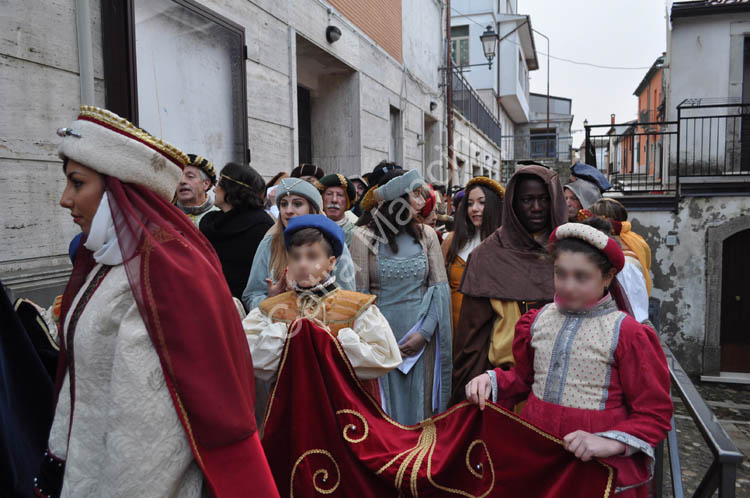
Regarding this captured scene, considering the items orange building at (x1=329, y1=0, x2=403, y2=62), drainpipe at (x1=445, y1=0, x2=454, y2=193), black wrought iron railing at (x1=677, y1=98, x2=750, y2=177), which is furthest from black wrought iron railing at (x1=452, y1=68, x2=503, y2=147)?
black wrought iron railing at (x1=677, y1=98, x2=750, y2=177)

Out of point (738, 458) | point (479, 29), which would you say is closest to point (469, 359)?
point (738, 458)

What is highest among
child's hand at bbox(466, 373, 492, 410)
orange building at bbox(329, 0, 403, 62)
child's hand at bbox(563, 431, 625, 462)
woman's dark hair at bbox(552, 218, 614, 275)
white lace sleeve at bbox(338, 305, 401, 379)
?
orange building at bbox(329, 0, 403, 62)

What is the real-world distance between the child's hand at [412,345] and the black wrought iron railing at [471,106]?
14.7 m

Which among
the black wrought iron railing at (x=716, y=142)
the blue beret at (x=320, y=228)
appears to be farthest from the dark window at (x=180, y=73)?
the black wrought iron railing at (x=716, y=142)

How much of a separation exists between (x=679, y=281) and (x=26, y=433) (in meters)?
11.4

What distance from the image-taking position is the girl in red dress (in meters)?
1.90

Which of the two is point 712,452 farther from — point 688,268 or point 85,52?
point 688,268

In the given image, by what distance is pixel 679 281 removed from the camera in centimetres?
1062

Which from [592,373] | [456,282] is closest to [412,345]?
[456,282]

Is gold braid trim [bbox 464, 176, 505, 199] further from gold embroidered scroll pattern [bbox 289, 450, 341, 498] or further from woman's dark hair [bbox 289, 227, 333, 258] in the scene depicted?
gold embroidered scroll pattern [bbox 289, 450, 341, 498]

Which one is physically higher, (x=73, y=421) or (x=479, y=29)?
(x=479, y=29)

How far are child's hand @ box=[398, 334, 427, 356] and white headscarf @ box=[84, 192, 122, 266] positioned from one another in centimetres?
213

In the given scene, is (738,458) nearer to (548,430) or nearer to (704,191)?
(548,430)

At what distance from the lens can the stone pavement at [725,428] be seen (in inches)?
200
